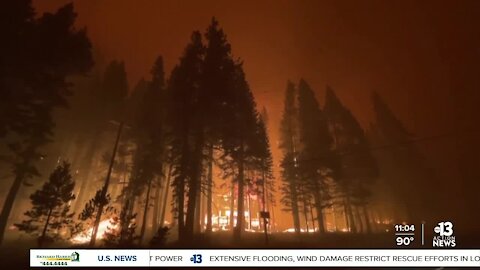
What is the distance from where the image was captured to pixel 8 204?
21.9ft

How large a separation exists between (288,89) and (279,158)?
7.29 ft

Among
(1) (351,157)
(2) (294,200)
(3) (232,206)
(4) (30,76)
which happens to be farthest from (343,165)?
(4) (30,76)

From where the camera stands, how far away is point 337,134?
904 cm

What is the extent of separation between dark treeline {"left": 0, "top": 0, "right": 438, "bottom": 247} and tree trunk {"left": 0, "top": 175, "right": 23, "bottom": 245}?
Answer: 0.03 meters

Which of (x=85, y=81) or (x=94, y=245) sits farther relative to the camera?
(x=85, y=81)

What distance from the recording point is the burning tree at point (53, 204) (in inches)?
256

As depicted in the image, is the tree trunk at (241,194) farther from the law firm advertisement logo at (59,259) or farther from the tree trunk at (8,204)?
the tree trunk at (8,204)

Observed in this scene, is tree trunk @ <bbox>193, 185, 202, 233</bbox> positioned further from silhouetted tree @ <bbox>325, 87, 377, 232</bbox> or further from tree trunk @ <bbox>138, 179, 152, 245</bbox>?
silhouetted tree @ <bbox>325, 87, 377, 232</bbox>

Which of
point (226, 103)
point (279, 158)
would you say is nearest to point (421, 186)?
point (279, 158)

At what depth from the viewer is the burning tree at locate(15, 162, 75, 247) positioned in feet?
21.4

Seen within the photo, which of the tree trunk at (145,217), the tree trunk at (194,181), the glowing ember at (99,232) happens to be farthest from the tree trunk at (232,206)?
the glowing ember at (99,232)

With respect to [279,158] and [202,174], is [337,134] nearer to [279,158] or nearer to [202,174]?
[279,158]

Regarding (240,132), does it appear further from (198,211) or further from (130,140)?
(130,140)

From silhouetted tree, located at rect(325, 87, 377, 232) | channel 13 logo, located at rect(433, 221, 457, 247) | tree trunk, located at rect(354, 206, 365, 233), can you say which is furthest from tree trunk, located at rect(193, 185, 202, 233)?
channel 13 logo, located at rect(433, 221, 457, 247)
